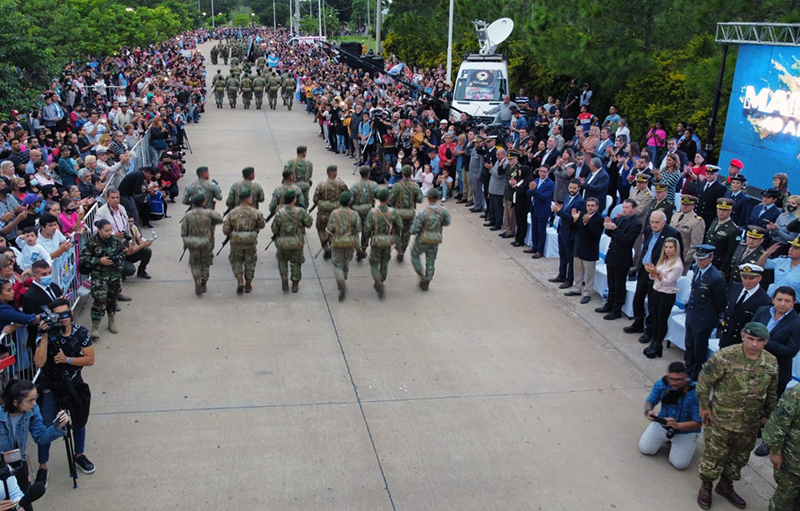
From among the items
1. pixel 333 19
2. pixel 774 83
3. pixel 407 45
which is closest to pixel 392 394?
pixel 774 83

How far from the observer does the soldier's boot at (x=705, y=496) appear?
235 inches

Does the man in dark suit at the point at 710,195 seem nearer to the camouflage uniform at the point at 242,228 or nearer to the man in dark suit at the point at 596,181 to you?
the man in dark suit at the point at 596,181

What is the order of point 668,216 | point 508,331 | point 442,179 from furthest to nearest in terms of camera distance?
1. point 442,179
2. point 668,216
3. point 508,331

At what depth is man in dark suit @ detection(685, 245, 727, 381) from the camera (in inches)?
296

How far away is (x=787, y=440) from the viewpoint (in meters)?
5.36

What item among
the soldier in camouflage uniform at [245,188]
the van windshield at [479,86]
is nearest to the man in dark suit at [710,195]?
the soldier in camouflage uniform at [245,188]

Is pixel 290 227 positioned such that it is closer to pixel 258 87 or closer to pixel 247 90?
pixel 258 87

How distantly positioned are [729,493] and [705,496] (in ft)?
0.76

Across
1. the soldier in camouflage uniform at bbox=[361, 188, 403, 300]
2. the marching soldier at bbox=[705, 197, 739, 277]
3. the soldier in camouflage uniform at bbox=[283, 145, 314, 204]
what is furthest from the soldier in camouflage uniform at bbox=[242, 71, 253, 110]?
the marching soldier at bbox=[705, 197, 739, 277]

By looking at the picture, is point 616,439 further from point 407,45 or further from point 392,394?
point 407,45

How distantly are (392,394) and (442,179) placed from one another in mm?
8799

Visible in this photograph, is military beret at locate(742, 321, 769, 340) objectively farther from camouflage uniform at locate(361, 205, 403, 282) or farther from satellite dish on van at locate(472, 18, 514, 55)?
satellite dish on van at locate(472, 18, 514, 55)

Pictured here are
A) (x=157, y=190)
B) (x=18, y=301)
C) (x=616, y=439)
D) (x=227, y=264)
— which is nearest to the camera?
(x=616, y=439)

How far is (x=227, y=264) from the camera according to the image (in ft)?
38.2
